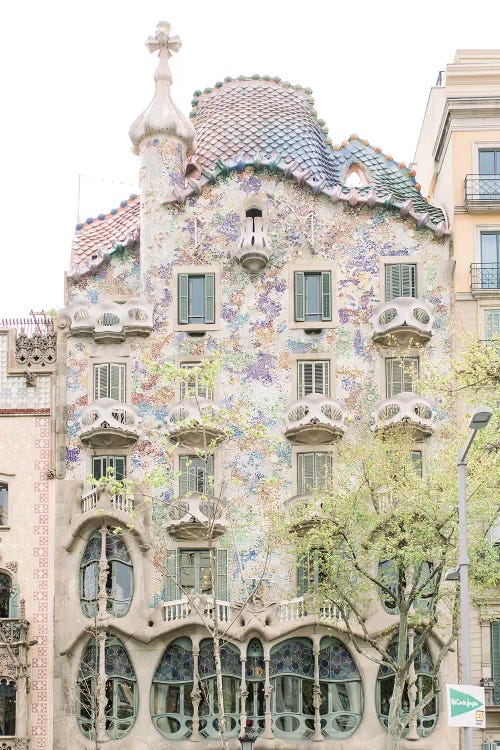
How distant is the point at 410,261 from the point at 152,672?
513 inches

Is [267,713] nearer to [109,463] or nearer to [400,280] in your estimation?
[109,463]

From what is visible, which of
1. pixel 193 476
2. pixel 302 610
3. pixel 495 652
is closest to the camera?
pixel 302 610

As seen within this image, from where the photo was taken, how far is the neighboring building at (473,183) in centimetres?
A: 4103

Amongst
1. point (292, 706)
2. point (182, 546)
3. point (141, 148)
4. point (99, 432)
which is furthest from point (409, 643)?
point (141, 148)

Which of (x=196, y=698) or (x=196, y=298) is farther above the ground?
(x=196, y=298)

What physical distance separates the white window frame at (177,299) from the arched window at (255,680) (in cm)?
866

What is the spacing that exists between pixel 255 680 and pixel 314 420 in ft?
22.4

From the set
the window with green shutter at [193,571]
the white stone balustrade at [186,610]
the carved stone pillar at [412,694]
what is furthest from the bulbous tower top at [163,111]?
the carved stone pillar at [412,694]

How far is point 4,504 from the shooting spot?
133 ft

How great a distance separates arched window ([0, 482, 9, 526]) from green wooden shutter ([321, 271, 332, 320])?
9.65 m

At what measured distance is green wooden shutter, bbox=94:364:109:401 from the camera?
41188 millimetres

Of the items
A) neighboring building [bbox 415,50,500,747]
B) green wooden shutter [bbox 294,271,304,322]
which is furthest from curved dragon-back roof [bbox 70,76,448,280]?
green wooden shutter [bbox 294,271,304,322]

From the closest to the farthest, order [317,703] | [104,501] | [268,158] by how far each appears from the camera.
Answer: [317,703] < [104,501] < [268,158]

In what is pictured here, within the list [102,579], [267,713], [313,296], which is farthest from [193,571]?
[313,296]
